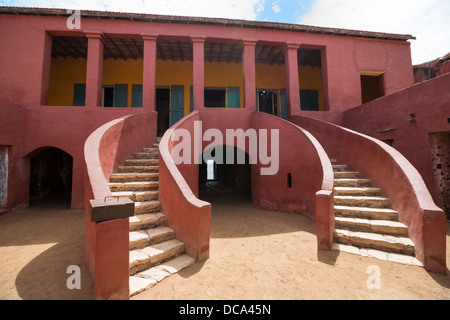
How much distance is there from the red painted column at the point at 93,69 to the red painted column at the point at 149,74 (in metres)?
1.66

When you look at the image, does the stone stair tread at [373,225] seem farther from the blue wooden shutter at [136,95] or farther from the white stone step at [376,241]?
the blue wooden shutter at [136,95]

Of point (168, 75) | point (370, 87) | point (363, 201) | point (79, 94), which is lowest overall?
point (363, 201)

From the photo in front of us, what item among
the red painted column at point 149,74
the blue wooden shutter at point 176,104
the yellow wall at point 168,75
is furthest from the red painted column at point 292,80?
the red painted column at point 149,74

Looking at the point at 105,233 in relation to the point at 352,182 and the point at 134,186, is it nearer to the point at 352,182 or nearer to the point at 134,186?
the point at 134,186

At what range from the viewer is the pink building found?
11.7ft

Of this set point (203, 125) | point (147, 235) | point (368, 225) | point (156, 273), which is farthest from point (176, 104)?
point (368, 225)

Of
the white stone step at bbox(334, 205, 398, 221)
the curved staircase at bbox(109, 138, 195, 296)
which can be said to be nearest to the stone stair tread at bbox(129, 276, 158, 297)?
the curved staircase at bbox(109, 138, 195, 296)

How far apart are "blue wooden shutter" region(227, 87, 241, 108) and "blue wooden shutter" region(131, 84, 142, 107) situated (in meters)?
4.57

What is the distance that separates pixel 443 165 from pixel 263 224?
5.51 meters

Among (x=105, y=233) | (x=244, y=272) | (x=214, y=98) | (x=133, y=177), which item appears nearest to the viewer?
(x=105, y=233)

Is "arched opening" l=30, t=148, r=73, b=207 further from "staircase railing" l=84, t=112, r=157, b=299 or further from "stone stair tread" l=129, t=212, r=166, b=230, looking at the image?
"stone stair tread" l=129, t=212, r=166, b=230

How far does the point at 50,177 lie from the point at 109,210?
10554 mm

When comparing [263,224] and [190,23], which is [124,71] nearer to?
[190,23]

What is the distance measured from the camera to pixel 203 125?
296 inches
